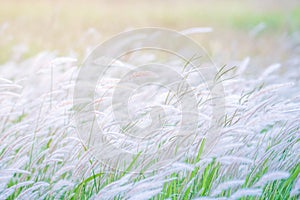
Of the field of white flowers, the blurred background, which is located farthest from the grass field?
the blurred background

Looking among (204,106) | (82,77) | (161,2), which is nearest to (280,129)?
(204,106)

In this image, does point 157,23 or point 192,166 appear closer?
point 192,166

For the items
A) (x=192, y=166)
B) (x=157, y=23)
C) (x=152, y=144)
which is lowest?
(x=192, y=166)

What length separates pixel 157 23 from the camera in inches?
319

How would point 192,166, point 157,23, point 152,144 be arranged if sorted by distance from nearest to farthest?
point 192,166
point 152,144
point 157,23

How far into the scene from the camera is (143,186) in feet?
6.73

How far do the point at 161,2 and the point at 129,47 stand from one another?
143 inches

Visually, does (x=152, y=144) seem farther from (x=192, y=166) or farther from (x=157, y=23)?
(x=157, y=23)

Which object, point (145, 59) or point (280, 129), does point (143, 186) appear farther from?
point (145, 59)

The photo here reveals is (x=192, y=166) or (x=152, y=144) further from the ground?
(x=152, y=144)

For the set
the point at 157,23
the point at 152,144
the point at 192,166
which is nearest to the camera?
the point at 192,166

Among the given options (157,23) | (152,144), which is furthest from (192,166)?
(157,23)

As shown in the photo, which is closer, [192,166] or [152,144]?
[192,166]

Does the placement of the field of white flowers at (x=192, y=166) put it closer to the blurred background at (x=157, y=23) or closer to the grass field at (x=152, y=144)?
the grass field at (x=152, y=144)
